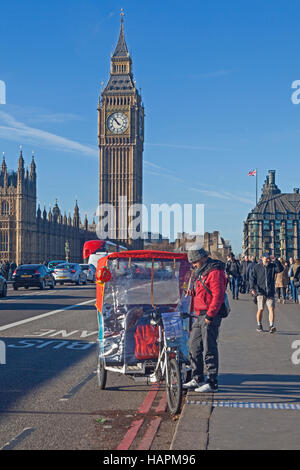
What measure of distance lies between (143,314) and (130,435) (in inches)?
91.9

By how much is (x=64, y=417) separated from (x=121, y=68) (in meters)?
129

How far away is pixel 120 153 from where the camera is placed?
4862 inches

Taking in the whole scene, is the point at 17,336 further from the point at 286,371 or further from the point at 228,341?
the point at 286,371

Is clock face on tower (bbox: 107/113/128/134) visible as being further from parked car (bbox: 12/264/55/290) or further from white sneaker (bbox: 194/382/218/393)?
white sneaker (bbox: 194/382/218/393)

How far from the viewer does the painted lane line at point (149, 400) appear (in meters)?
7.55

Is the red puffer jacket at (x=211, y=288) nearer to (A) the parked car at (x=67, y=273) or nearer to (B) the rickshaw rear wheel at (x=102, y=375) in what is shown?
(B) the rickshaw rear wheel at (x=102, y=375)

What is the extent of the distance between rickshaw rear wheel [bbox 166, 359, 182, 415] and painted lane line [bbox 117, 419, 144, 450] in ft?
1.30

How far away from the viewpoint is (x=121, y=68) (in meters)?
131

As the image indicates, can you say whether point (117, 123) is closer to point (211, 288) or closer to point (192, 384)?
point (211, 288)

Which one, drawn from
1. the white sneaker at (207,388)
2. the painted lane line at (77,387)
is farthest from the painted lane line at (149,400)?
the painted lane line at (77,387)

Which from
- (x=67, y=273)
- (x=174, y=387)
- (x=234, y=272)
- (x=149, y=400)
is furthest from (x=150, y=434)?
(x=67, y=273)

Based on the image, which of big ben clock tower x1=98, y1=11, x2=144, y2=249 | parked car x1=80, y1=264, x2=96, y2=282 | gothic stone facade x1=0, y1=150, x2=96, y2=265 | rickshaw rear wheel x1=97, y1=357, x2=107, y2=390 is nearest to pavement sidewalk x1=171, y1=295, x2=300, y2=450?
rickshaw rear wheel x1=97, y1=357, x2=107, y2=390

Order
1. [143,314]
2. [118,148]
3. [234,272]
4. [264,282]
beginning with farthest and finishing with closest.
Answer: [118,148] < [234,272] < [264,282] < [143,314]
